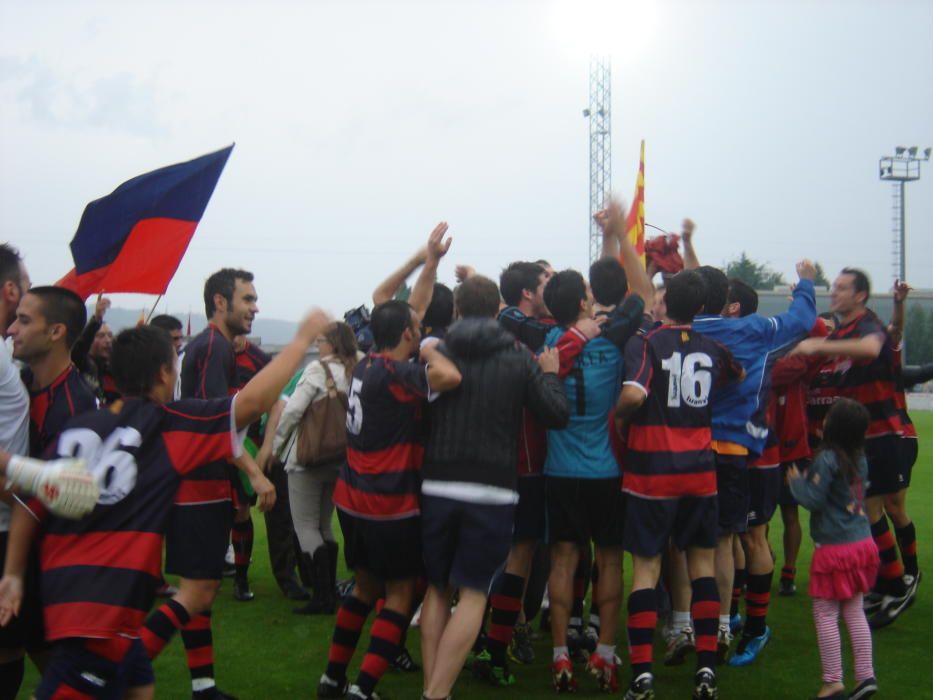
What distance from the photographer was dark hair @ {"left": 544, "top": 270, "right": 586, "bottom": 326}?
5.68 m

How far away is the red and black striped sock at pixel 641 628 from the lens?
520 cm

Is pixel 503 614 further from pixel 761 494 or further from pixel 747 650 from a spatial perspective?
pixel 761 494

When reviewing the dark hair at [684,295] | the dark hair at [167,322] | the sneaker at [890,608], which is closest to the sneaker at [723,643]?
the sneaker at [890,608]

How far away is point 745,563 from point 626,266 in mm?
2415

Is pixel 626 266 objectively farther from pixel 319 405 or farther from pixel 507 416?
pixel 319 405

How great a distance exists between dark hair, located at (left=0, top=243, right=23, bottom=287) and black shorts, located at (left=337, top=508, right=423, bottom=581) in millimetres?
2012

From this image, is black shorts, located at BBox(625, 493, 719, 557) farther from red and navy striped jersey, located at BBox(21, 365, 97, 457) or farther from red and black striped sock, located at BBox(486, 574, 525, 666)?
red and navy striped jersey, located at BBox(21, 365, 97, 457)

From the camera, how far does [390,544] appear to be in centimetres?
517

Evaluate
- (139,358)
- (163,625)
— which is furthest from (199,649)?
(139,358)

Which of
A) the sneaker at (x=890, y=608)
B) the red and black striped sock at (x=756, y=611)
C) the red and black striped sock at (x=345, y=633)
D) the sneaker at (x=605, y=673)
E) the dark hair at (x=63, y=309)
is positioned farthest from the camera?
the sneaker at (x=890, y=608)

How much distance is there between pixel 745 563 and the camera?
6836mm

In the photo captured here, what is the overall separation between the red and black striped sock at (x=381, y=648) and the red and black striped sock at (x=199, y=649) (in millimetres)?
836

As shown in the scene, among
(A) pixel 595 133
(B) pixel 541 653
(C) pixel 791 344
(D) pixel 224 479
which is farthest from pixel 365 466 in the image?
(A) pixel 595 133

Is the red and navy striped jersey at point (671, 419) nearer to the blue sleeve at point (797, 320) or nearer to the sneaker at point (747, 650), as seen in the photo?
the blue sleeve at point (797, 320)
